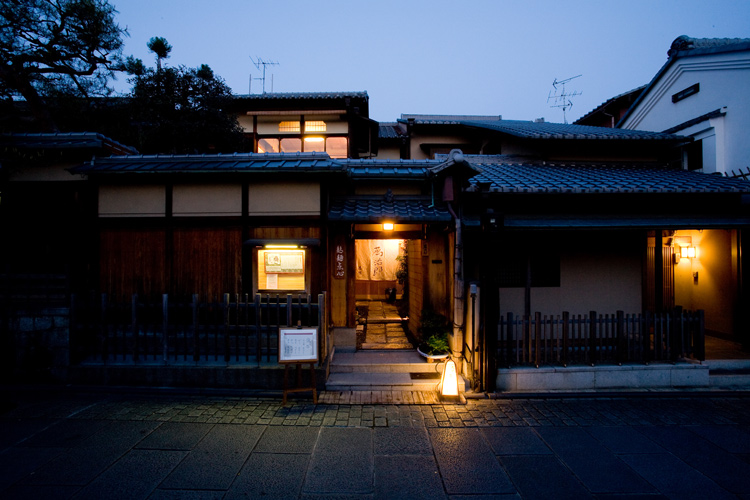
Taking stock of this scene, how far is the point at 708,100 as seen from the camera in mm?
11508

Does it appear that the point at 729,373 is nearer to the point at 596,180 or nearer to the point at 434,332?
the point at 596,180

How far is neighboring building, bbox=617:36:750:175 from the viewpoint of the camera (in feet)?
34.5

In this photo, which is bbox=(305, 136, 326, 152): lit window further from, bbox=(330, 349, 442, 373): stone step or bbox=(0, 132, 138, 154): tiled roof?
bbox=(330, 349, 442, 373): stone step

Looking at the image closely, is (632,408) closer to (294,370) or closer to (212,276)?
(294,370)

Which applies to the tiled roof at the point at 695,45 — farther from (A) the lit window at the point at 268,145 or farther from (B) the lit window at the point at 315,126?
(A) the lit window at the point at 268,145

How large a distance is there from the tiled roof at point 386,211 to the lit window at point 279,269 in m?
1.63

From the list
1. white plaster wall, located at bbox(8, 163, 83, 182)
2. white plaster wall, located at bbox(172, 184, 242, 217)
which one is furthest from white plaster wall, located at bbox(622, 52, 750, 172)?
white plaster wall, located at bbox(8, 163, 83, 182)

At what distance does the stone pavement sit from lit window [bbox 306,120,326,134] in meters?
11.7

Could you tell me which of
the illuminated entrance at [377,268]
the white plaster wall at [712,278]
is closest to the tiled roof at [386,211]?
the illuminated entrance at [377,268]

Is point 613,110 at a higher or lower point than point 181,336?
higher

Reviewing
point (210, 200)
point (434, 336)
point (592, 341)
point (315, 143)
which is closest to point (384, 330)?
point (434, 336)

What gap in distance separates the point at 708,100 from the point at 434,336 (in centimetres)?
1252

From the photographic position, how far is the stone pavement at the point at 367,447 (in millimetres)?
4465

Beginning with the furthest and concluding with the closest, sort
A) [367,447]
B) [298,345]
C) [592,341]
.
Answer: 1. [592,341]
2. [298,345]
3. [367,447]
